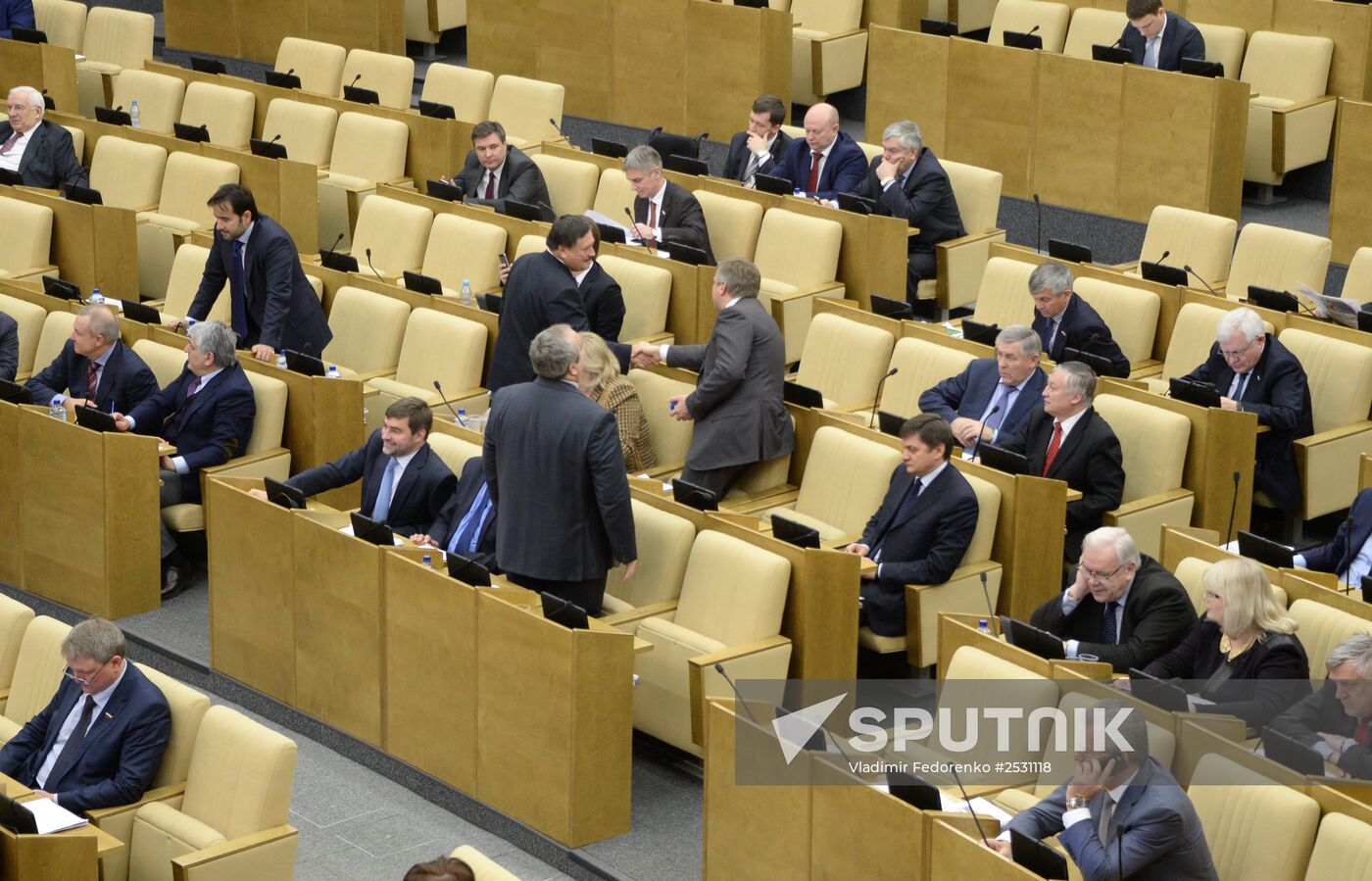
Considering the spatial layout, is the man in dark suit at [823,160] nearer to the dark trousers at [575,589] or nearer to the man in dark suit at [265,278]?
the man in dark suit at [265,278]

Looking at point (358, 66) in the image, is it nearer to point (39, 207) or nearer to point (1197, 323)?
point (39, 207)

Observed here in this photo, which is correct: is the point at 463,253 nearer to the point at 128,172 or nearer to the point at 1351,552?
the point at 128,172

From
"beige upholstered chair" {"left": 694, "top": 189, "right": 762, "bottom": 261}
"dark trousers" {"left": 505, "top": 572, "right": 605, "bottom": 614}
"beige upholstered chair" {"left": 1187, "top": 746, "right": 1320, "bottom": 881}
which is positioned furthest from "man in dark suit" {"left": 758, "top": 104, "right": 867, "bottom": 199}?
"beige upholstered chair" {"left": 1187, "top": 746, "right": 1320, "bottom": 881}

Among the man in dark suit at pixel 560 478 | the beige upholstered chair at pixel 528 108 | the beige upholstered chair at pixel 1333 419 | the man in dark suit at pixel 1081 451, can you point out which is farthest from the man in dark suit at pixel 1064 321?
the beige upholstered chair at pixel 528 108

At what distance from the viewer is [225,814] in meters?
4.09

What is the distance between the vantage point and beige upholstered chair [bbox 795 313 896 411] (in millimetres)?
6031

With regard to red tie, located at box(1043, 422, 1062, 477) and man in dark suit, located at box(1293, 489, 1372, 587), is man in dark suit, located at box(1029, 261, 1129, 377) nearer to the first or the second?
red tie, located at box(1043, 422, 1062, 477)

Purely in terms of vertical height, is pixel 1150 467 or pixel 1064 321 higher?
pixel 1064 321

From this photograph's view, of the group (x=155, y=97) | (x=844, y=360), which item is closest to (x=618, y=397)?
(x=844, y=360)

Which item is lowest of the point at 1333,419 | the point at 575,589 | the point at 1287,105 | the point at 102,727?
the point at 102,727

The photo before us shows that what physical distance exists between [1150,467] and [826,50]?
4042 millimetres

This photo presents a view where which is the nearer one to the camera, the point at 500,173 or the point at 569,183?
the point at 500,173

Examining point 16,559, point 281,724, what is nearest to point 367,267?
point 16,559

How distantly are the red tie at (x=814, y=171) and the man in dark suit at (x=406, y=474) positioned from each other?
2555 mm
